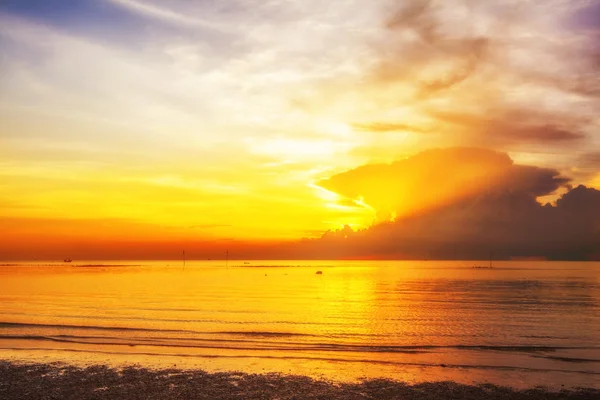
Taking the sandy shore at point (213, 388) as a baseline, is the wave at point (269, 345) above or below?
below

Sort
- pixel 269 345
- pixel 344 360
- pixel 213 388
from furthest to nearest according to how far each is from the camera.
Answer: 1. pixel 269 345
2. pixel 344 360
3. pixel 213 388

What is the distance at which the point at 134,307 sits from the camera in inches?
2783

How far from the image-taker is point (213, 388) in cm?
2630

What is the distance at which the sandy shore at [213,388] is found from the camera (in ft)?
82.2

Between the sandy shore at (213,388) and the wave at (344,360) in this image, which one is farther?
the wave at (344,360)

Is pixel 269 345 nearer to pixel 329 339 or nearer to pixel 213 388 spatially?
pixel 329 339

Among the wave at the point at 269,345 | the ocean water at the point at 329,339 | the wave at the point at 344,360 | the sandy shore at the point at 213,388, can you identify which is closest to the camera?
the sandy shore at the point at 213,388

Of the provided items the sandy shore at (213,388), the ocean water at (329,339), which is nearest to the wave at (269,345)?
the ocean water at (329,339)

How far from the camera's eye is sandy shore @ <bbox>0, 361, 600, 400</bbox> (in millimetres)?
25047

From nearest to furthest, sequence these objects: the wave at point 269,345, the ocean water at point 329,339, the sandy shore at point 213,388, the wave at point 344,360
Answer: the sandy shore at point 213,388
the ocean water at point 329,339
the wave at point 344,360
the wave at point 269,345

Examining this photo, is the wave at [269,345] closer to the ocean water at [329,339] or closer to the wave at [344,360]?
the ocean water at [329,339]

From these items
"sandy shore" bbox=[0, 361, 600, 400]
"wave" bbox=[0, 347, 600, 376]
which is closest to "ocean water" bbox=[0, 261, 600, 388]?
"wave" bbox=[0, 347, 600, 376]

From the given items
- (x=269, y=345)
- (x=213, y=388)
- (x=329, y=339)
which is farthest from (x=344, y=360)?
(x=213, y=388)

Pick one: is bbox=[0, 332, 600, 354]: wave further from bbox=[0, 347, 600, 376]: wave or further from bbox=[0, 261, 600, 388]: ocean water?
bbox=[0, 347, 600, 376]: wave
